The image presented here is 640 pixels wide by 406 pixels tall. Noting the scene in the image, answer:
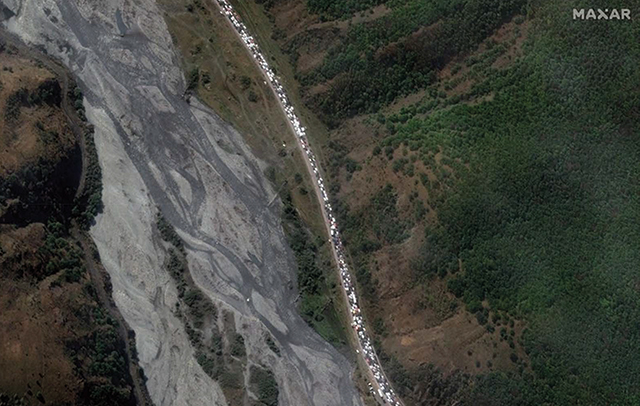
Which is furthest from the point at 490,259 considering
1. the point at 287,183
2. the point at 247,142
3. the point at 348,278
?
the point at 247,142

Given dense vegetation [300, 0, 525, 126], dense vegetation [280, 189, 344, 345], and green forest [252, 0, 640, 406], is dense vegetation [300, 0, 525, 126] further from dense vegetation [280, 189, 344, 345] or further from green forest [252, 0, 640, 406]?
dense vegetation [280, 189, 344, 345]

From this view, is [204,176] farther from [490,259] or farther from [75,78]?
[490,259]

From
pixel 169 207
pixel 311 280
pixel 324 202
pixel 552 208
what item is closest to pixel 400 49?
pixel 324 202

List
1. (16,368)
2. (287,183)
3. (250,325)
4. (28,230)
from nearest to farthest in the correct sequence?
(16,368)
(28,230)
(250,325)
(287,183)

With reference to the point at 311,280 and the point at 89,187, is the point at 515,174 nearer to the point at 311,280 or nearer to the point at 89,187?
the point at 311,280

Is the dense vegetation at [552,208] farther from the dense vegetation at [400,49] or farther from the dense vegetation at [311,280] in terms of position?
the dense vegetation at [311,280]

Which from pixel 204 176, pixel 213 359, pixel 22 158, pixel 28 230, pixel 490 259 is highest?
pixel 22 158

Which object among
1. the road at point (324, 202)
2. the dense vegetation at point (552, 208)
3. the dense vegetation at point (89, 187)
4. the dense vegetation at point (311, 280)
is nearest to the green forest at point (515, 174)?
the dense vegetation at point (552, 208)
